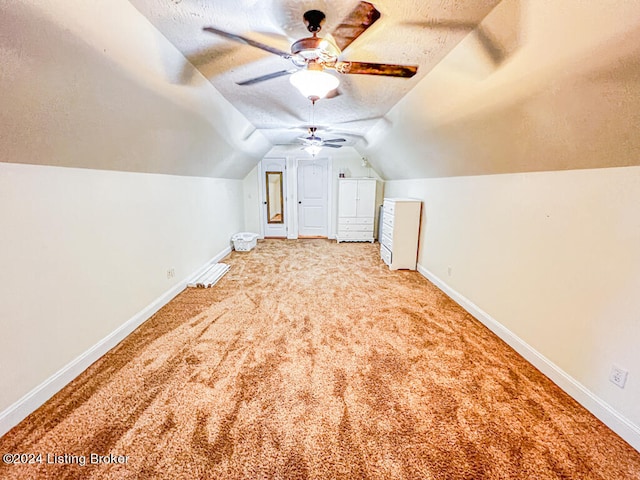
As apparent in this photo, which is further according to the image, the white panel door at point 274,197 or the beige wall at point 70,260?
the white panel door at point 274,197

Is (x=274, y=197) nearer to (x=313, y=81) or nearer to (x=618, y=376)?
(x=313, y=81)

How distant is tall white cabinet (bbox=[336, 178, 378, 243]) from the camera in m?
6.25

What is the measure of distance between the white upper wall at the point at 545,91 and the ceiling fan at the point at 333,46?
58cm

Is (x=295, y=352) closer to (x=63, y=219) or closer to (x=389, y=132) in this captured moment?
(x=63, y=219)

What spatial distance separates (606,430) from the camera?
1609 mm

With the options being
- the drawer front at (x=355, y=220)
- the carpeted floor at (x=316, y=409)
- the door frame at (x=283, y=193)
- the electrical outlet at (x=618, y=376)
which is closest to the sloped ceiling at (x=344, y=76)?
the electrical outlet at (x=618, y=376)

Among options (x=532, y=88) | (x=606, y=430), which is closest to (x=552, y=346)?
(x=606, y=430)

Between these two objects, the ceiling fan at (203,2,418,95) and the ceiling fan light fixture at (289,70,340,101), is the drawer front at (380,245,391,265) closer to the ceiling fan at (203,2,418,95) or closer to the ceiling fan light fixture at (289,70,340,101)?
the ceiling fan at (203,2,418,95)

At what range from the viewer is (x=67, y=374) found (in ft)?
6.32

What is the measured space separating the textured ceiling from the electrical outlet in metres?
2.18

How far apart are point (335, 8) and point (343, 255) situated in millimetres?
4294

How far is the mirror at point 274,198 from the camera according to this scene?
6945 mm

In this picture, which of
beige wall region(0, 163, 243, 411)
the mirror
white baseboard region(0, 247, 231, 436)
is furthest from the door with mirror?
white baseboard region(0, 247, 231, 436)

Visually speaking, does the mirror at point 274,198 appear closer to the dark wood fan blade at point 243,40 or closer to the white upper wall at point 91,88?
the white upper wall at point 91,88
